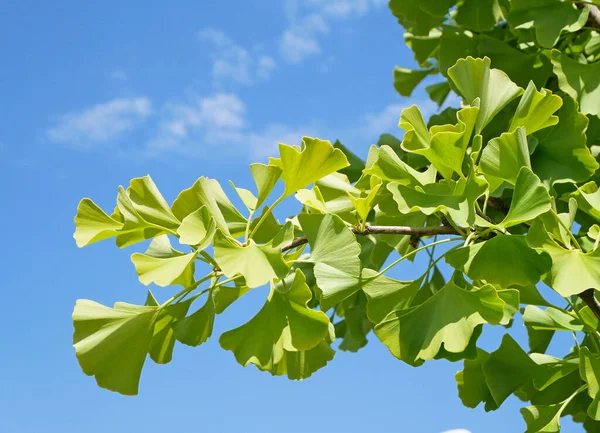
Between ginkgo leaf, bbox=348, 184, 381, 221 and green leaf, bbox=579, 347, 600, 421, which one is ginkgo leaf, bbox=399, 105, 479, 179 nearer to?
ginkgo leaf, bbox=348, 184, 381, 221

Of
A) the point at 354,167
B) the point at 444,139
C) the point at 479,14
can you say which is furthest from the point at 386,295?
the point at 479,14

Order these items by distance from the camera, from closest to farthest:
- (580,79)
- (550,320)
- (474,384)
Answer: (474,384) → (550,320) → (580,79)

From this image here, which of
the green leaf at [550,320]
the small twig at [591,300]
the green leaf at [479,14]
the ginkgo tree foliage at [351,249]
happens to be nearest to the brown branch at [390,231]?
the ginkgo tree foliage at [351,249]

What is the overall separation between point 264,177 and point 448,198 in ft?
1.29

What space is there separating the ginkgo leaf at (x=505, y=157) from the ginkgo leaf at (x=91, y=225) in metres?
0.82

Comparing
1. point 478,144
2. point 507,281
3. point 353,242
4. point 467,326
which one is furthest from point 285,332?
point 478,144

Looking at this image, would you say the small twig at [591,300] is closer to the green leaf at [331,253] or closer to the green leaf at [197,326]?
the green leaf at [331,253]

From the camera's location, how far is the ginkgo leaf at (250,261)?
1.25 m

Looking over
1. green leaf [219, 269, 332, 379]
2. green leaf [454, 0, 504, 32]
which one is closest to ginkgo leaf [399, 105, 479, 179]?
green leaf [219, 269, 332, 379]

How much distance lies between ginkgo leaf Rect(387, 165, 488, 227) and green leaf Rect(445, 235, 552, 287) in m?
0.07

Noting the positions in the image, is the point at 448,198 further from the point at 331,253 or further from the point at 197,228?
the point at 197,228

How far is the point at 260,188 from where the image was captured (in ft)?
4.76

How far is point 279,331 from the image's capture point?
4.47 feet

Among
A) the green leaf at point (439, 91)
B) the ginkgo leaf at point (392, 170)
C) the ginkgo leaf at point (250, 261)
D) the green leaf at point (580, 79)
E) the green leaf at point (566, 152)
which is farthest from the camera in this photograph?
the green leaf at point (439, 91)
